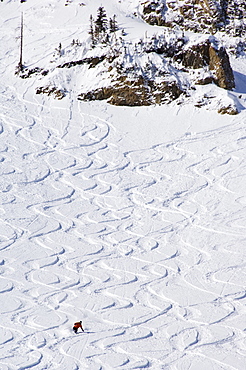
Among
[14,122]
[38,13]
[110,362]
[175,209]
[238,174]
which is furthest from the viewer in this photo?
[38,13]

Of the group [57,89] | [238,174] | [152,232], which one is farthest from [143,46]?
[152,232]

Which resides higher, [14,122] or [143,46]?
[143,46]

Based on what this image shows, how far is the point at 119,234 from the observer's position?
1947 centimetres

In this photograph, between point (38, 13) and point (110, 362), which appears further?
point (38, 13)

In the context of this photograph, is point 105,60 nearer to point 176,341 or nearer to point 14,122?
point 14,122

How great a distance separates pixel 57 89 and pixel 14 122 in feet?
11.6

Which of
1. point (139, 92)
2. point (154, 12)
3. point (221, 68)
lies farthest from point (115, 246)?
point (154, 12)

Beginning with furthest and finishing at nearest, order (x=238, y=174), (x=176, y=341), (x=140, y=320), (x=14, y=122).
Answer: (x=14, y=122), (x=238, y=174), (x=140, y=320), (x=176, y=341)

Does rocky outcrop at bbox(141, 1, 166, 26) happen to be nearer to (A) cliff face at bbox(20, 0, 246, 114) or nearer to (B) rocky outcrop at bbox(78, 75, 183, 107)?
(A) cliff face at bbox(20, 0, 246, 114)

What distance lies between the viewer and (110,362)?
13344mm

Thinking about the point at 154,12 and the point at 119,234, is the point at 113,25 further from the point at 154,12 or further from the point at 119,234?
the point at 119,234

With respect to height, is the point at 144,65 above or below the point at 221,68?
above

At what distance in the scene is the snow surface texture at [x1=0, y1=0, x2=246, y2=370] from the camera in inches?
558

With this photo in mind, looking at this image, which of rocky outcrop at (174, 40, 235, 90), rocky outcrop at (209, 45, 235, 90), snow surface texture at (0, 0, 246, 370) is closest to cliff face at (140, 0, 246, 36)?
rocky outcrop at (174, 40, 235, 90)
